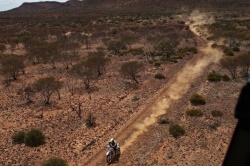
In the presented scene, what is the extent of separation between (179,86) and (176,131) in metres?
10.4

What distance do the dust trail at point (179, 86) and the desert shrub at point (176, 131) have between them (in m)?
1.76

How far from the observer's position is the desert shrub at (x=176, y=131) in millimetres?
17047

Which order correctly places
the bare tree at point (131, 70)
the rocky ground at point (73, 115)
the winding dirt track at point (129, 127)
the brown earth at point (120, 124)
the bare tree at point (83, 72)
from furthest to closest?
the bare tree at point (83, 72) < the bare tree at point (131, 70) < the rocky ground at point (73, 115) < the brown earth at point (120, 124) < the winding dirt track at point (129, 127)

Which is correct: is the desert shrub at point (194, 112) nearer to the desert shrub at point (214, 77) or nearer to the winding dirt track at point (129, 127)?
the winding dirt track at point (129, 127)

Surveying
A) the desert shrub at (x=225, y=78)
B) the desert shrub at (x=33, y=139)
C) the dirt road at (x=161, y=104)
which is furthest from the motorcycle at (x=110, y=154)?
the desert shrub at (x=225, y=78)

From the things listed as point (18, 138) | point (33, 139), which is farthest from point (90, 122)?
point (18, 138)

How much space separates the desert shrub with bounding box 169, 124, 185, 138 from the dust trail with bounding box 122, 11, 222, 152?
176 cm

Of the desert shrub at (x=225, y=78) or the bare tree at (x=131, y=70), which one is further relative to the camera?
the bare tree at (x=131, y=70)

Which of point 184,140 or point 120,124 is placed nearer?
point 184,140

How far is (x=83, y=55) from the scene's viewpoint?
4356 cm

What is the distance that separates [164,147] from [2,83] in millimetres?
22830

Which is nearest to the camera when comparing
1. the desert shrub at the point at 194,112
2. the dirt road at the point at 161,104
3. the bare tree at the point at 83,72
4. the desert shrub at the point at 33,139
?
the dirt road at the point at 161,104

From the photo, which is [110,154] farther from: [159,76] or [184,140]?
[159,76]

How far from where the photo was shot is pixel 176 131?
1722cm
